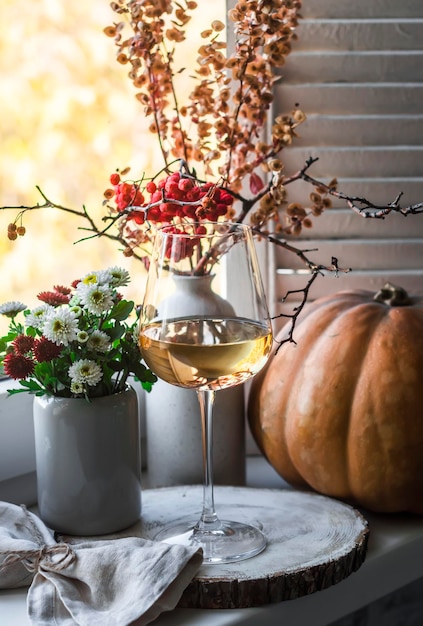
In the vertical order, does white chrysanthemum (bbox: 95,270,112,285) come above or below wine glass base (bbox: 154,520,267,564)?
above

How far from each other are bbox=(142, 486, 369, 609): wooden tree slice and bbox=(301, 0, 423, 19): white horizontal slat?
0.63 m

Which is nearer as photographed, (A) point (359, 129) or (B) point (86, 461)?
(B) point (86, 461)

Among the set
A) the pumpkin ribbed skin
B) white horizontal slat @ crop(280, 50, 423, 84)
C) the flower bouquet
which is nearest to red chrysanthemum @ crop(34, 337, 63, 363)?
the flower bouquet

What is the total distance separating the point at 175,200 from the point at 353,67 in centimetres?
41

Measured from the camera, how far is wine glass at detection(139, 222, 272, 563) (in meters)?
0.85

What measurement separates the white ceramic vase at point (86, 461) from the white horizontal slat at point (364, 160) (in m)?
0.44

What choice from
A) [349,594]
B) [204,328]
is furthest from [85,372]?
[349,594]

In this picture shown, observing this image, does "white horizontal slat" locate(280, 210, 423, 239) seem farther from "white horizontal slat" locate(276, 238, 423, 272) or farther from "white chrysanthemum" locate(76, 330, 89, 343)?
"white chrysanthemum" locate(76, 330, 89, 343)

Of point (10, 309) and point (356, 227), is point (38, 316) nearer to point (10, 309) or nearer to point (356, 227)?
point (10, 309)

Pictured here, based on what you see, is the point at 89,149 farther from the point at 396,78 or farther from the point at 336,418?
the point at 336,418

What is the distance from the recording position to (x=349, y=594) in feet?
3.02

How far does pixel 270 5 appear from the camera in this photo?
3.27 feet

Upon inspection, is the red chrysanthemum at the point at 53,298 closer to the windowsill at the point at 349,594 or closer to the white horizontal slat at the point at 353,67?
the windowsill at the point at 349,594

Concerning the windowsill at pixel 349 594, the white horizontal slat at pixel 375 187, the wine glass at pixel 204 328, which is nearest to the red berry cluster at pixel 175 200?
the wine glass at pixel 204 328
